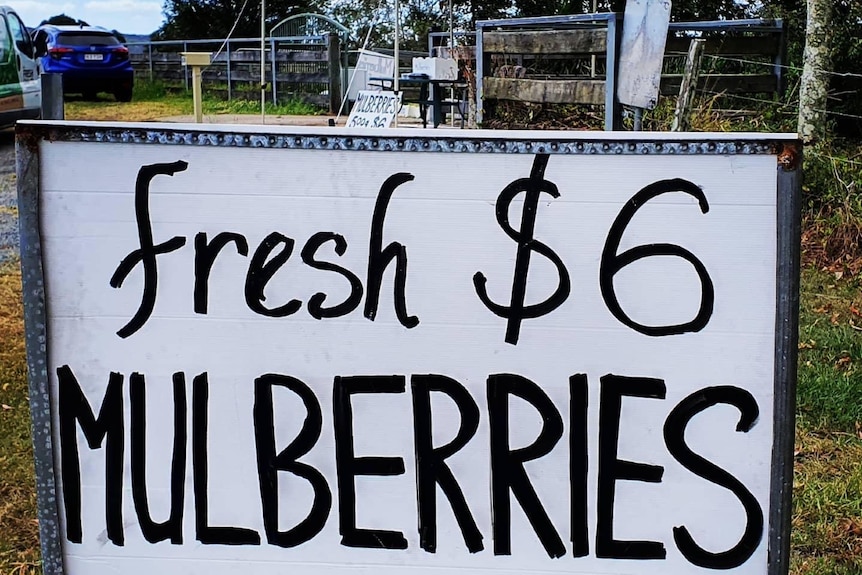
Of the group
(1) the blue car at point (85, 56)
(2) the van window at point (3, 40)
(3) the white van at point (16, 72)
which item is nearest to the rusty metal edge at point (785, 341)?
(3) the white van at point (16, 72)

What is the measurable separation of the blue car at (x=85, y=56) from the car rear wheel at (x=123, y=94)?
0.28 metres

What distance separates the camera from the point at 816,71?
6629 mm

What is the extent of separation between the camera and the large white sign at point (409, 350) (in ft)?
4.85

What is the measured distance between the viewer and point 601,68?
34.4ft

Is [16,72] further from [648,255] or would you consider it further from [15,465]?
[648,255]

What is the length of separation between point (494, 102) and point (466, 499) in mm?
7381

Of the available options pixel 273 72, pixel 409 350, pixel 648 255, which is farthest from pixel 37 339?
pixel 273 72

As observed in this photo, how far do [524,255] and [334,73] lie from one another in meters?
15.2

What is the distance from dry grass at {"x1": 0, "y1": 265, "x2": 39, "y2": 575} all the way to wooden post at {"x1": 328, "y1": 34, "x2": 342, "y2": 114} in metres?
12.0

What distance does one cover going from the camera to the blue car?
18141mm

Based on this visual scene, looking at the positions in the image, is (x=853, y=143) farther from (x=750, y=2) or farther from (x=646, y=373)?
(x=750, y=2)

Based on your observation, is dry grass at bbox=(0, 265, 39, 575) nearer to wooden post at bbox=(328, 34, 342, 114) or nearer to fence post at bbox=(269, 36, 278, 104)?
wooden post at bbox=(328, 34, 342, 114)

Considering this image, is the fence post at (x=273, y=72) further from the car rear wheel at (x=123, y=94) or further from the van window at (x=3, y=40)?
the van window at (x=3, y=40)

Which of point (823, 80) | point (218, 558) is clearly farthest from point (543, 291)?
point (823, 80)
